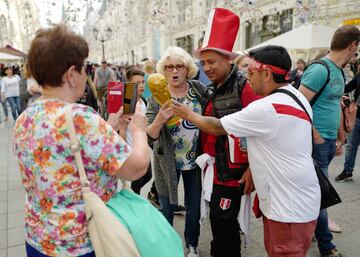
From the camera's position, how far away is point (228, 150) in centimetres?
220

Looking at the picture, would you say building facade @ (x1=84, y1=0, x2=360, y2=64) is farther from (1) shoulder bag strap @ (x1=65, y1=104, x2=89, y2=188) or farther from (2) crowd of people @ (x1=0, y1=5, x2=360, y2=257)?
(1) shoulder bag strap @ (x1=65, y1=104, x2=89, y2=188)

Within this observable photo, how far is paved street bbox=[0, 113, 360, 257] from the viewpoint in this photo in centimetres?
295

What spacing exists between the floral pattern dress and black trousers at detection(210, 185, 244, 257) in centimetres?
113

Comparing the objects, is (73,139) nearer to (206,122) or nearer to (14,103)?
(206,122)

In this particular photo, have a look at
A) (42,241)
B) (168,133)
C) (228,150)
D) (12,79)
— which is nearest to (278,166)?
(228,150)

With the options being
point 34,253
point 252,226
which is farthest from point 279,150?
point 252,226

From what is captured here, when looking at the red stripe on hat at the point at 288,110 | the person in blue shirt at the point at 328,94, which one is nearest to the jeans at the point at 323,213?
the person in blue shirt at the point at 328,94

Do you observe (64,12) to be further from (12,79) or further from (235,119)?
(235,119)

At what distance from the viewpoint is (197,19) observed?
22.5 meters

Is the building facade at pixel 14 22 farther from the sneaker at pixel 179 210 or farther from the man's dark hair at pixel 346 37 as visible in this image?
the man's dark hair at pixel 346 37

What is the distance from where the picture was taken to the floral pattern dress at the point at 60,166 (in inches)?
46.1

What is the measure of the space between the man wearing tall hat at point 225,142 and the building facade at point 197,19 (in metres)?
0.86

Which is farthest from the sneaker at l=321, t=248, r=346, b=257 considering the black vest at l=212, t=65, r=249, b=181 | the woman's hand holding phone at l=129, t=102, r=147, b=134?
the woman's hand holding phone at l=129, t=102, r=147, b=134

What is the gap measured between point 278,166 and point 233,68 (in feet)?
2.74
